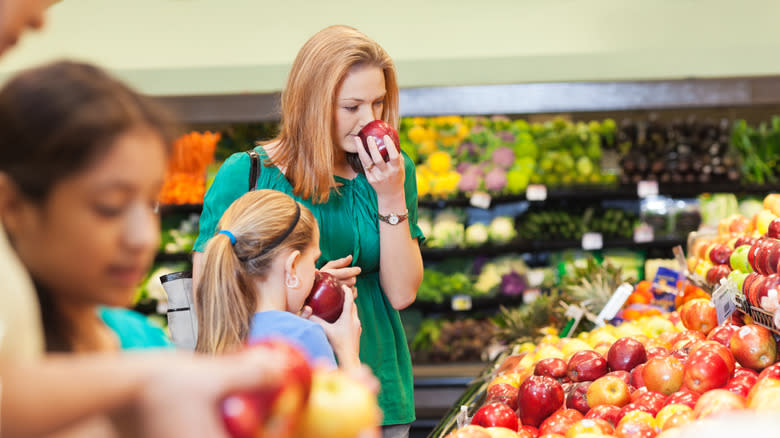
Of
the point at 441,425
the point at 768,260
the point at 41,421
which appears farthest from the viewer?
the point at 441,425

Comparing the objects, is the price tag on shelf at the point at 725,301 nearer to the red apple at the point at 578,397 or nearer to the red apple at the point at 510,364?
the red apple at the point at 578,397

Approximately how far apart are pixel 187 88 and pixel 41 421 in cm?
484

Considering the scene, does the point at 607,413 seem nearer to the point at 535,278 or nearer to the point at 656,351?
the point at 656,351

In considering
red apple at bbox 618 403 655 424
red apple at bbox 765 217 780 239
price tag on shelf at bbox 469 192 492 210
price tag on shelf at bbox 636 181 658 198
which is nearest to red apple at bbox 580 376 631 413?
red apple at bbox 618 403 655 424

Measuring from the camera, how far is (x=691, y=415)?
152 cm

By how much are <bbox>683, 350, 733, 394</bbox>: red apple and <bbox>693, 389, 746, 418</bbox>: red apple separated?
0.25 meters

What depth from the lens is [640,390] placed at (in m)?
1.91

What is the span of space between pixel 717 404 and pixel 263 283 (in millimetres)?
930

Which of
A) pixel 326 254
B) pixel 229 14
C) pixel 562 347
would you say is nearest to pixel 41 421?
pixel 326 254

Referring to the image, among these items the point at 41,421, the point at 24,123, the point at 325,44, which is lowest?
the point at 41,421

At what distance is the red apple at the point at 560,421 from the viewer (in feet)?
6.05

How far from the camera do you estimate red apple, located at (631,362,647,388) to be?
2019 millimetres

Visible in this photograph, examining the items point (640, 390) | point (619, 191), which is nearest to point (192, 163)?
point (619, 191)

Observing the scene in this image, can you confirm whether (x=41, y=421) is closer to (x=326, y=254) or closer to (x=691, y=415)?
(x=691, y=415)
